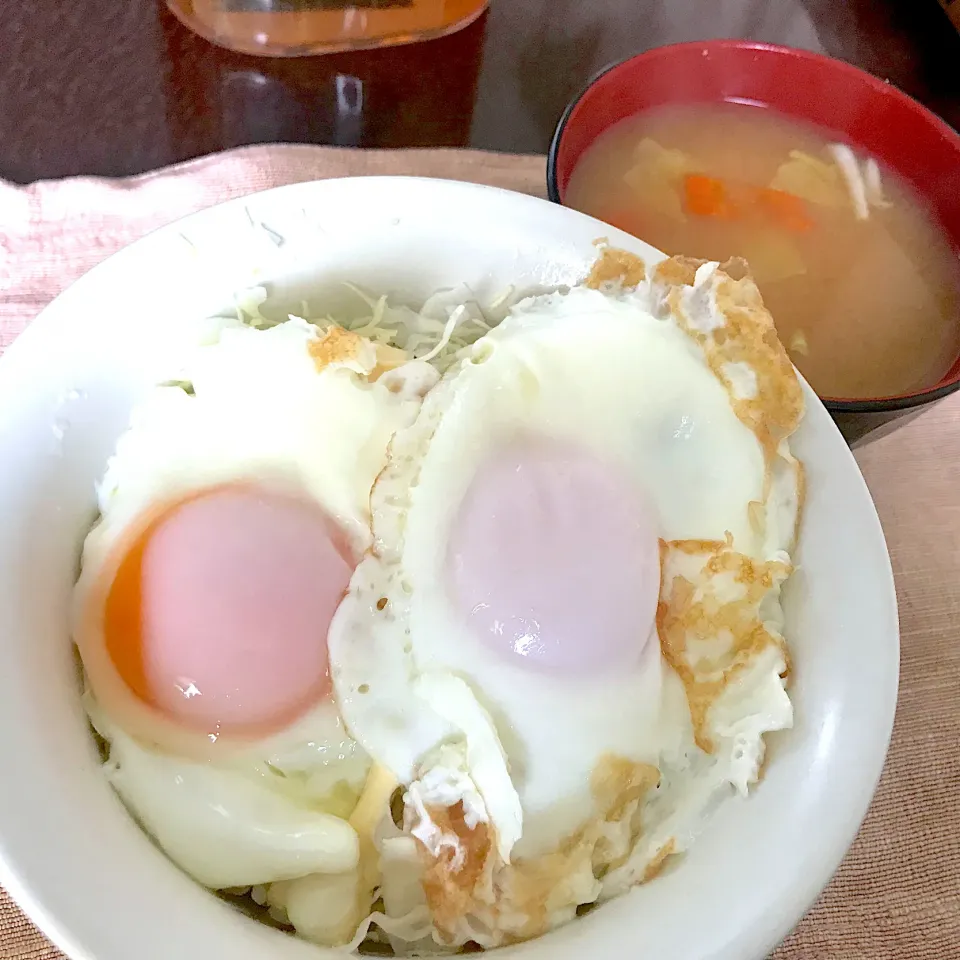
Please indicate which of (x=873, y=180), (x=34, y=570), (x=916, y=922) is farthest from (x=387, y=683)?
(x=873, y=180)

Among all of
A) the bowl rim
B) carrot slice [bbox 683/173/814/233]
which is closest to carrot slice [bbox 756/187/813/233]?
carrot slice [bbox 683/173/814/233]

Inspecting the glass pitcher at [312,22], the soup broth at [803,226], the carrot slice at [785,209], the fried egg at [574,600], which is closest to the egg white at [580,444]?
the fried egg at [574,600]

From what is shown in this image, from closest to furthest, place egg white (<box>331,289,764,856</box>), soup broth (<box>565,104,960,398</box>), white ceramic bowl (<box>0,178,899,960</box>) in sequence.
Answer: white ceramic bowl (<box>0,178,899,960</box>) < egg white (<box>331,289,764,856</box>) < soup broth (<box>565,104,960,398</box>)

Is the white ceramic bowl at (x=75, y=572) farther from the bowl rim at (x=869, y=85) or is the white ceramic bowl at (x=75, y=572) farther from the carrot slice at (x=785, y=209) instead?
the carrot slice at (x=785, y=209)

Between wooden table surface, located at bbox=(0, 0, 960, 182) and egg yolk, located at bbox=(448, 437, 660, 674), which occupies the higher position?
wooden table surface, located at bbox=(0, 0, 960, 182)

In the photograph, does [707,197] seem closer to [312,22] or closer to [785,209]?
[785,209]

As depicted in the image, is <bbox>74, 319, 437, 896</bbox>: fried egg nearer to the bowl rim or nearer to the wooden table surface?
the bowl rim
